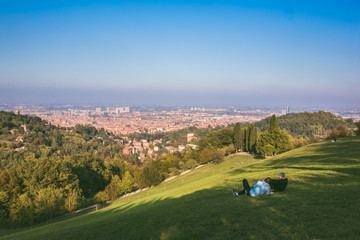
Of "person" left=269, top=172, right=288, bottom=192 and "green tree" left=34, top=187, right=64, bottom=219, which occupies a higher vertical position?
"person" left=269, top=172, right=288, bottom=192

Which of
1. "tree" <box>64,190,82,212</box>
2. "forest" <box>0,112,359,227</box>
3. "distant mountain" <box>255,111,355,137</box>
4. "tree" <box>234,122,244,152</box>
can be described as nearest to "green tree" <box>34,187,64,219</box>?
"forest" <box>0,112,359,227</box>

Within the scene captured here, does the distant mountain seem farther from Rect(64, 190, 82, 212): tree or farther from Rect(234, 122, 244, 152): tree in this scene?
Rect(64, 190, 82, 212): tree

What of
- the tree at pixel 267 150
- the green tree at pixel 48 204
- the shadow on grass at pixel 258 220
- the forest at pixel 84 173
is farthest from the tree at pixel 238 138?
the shadow on grass at pixel 258 220

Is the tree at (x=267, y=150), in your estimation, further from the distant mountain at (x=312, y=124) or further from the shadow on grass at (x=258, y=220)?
the distant mountain at (x=312, y=124)

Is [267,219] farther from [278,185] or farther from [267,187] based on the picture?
[278,185]

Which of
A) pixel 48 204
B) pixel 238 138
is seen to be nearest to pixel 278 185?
pixel 48 204

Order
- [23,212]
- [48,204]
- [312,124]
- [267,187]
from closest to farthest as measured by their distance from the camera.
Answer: [267,187], [23,212], [48,204], [312,124]

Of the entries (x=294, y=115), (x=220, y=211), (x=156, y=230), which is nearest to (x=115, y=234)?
(x=156, y=230)

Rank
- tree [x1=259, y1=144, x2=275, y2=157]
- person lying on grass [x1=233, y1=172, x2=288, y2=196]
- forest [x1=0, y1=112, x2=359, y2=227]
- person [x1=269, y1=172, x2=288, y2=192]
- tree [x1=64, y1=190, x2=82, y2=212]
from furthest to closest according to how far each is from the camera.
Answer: tree [x1=259, y1=144, x2=275, y2=157] < tree [x1=64, y1=190, x2=82, y2=212] < forest [x1=0, y1=112, x2=359, y2=227] < person [x1=269, y1=172, x2=288, y2=192] < person lying on grass [x1=233, y1=172, x2=288, y2=196]
